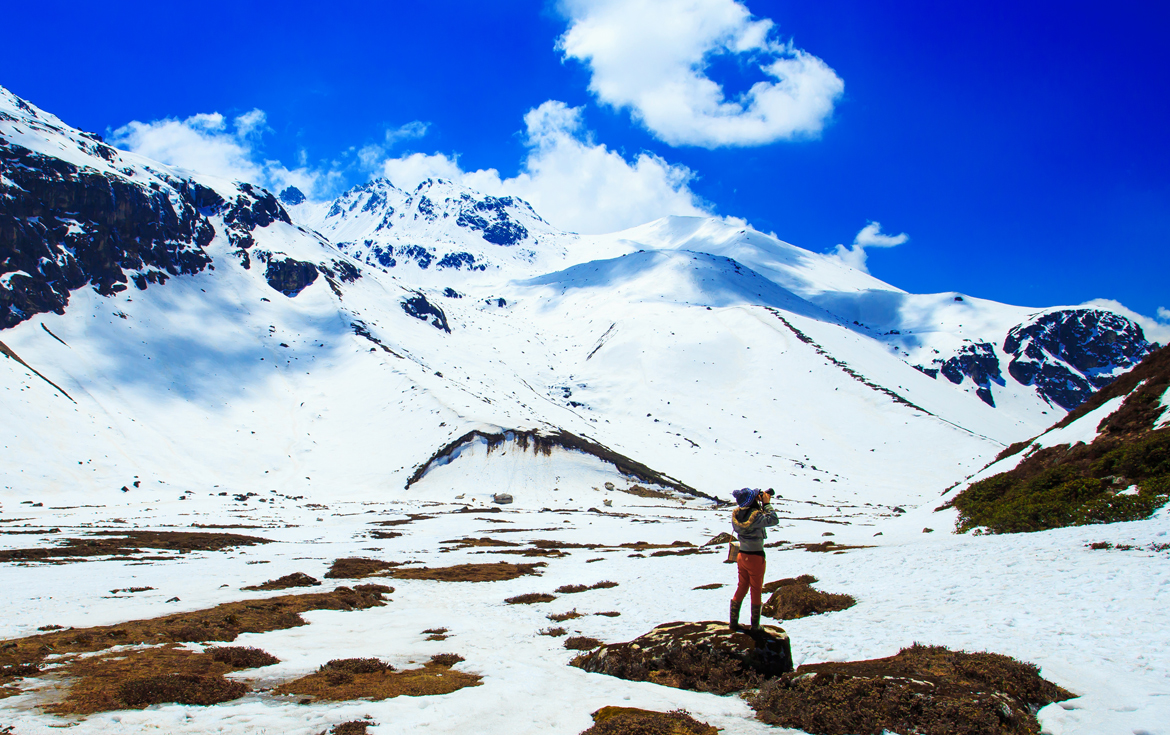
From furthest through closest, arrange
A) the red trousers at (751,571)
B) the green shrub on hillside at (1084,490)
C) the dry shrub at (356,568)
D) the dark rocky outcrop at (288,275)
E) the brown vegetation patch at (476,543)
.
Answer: the dark rocky outcrop at (288,275)
the brown vegetation patch at (476,543)
the dry shrub at (356,568)
the green shrub on hillside at (1084,490)
the red trousers at (751,571)

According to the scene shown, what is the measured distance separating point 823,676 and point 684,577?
17.4 metres

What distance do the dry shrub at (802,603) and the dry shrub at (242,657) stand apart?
1386cm

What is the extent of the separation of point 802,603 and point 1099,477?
17.0m

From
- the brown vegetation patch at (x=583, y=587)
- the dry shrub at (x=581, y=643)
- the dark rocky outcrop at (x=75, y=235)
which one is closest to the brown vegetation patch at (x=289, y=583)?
the brown vegetation patch at (x=583, y=587)

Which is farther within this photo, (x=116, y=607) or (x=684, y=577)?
(x=684, y=577)

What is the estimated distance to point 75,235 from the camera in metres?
144

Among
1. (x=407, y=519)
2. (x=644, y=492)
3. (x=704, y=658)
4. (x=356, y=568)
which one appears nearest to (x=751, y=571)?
(x=704, y=658)

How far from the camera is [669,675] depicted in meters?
12.0

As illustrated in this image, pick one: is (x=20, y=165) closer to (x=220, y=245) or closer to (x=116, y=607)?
(x=220, y=245)

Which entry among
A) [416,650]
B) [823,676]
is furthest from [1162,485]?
[416,650]

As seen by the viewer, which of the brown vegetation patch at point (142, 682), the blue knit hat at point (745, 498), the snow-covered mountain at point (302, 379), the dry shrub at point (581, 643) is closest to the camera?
the brown vegetation patch at point (142, 682)

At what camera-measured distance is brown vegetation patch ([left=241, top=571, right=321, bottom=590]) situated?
2841 cm

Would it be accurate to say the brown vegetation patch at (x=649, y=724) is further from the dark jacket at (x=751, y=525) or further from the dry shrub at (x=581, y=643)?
the dry shrub at (x=581, y=643)

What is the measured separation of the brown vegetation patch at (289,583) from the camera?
28406 mm
